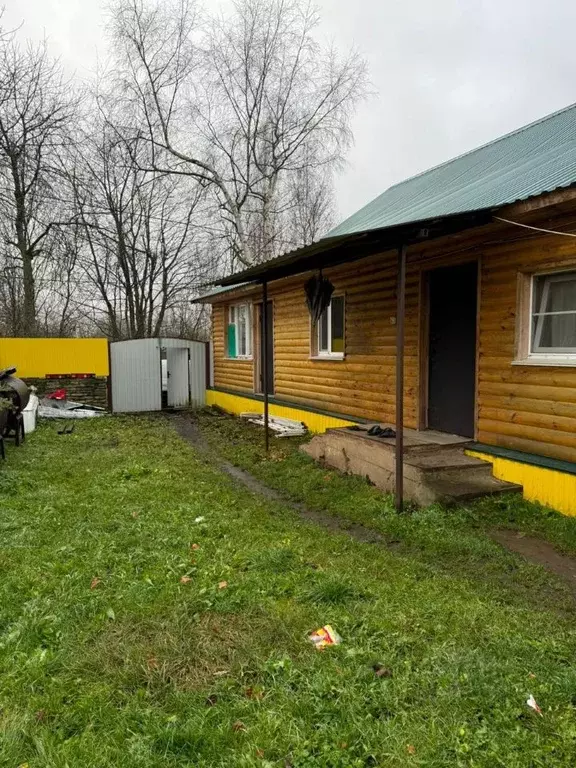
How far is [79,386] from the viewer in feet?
44.9

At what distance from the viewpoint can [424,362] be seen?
7207 millimetres

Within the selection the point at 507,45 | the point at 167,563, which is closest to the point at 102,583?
the point at 167,563

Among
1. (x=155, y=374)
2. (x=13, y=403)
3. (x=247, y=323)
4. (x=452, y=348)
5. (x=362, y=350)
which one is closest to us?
(x=452, y=348)

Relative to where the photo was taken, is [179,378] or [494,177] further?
[179,378]

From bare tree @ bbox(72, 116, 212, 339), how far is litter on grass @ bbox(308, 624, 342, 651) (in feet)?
66.8

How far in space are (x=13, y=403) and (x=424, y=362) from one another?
6817mm

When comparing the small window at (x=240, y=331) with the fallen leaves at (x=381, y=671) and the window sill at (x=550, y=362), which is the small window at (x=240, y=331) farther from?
the fallen leaves at (x=381, y=671)

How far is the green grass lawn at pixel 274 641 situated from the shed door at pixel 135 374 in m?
9.01

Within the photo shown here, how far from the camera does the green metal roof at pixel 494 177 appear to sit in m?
5.14

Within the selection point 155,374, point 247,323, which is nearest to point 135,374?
point 155,374

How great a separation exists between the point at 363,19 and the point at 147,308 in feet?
46.5

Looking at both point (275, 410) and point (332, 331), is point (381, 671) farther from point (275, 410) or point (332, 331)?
point (275, 410)

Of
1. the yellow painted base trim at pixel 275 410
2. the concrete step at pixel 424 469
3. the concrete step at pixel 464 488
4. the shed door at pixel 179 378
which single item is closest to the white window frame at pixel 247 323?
the yellow painted base trim at pixel 275 410

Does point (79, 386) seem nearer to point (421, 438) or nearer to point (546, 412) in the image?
point (421, 438)
